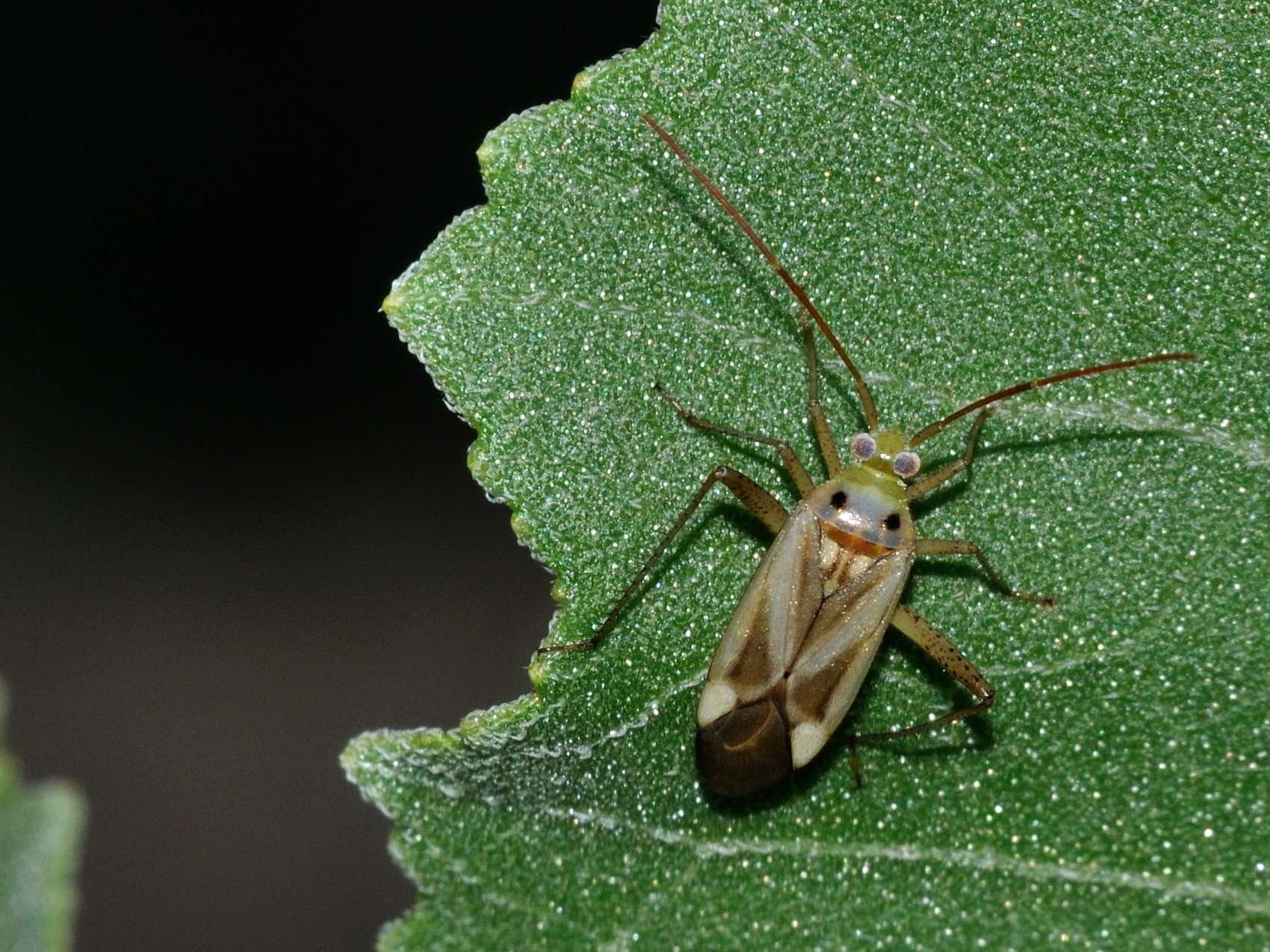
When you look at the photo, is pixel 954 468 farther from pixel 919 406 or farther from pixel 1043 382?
pixel 1043 382

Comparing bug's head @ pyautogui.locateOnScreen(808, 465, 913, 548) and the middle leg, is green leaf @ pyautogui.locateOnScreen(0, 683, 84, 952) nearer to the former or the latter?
the middle leg

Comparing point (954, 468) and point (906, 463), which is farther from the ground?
point (906, 463)

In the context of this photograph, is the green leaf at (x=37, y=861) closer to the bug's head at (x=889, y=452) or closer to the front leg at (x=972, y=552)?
the bug's head at (x=889, y=452)

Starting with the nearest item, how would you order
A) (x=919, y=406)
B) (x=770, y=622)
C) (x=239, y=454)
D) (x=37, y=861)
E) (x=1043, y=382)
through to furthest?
1. (x=37, y=861)
2. (x=1043, y=382)
3. (x=770, y=622)
4. (x=919, y=406)
5. (x=239, y=454)

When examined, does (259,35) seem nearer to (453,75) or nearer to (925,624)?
(453,75)

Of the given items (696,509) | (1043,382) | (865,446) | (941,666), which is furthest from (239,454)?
(1043,382)

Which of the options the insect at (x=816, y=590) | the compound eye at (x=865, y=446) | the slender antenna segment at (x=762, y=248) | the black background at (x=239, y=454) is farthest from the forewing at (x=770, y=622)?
the black background at (x=239, y=454)

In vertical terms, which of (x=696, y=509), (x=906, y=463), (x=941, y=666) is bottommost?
(x=941, y=666)

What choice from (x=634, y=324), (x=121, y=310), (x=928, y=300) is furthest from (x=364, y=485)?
(x=928, y=300)
